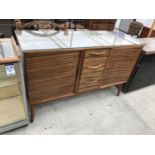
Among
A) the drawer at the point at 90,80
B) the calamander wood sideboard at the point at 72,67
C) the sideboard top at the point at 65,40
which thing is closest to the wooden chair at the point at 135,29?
the sideboard top at the point at 65,40

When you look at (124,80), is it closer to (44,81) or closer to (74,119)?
(74,119)

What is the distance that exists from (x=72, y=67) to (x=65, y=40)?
1.00 feet

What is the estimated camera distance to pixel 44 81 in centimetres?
146

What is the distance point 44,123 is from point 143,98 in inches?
60.1

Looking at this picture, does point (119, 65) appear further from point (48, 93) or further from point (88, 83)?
point (48, 93)

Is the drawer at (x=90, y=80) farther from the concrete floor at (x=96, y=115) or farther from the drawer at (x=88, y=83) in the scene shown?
the concrete floor at (x=96, y=115)

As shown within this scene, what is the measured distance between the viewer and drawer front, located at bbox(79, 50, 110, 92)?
1.57m

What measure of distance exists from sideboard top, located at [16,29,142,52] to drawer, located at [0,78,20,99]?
0.28 metres

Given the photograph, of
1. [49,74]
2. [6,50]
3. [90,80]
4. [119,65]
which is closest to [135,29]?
[119,65]

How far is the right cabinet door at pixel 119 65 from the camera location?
1729mm

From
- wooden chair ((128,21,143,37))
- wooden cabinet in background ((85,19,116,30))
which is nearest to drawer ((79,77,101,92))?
wooden cabinet in background ((85,19,116,30))

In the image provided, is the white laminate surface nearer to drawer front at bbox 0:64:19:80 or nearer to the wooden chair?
drawer front at bbox 0:64:19:80

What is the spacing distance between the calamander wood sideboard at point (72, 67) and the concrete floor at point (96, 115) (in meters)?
0.28
